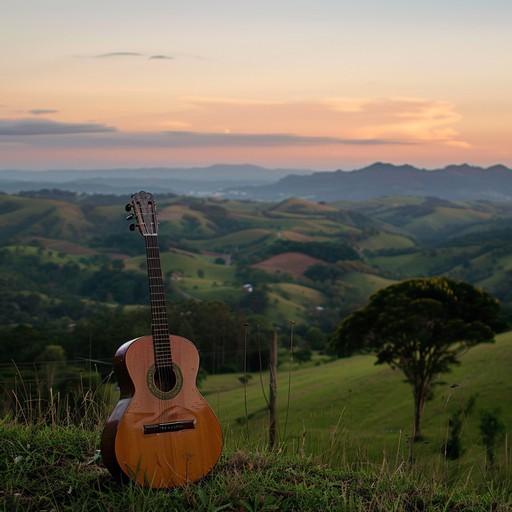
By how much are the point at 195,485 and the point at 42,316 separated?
106 metres

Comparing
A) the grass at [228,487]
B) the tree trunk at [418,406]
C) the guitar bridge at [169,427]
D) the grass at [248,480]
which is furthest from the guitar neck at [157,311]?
the tree trunk at [418,406]

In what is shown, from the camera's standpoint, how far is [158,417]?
576 cm

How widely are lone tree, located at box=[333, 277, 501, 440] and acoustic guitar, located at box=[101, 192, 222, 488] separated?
18.4 meters

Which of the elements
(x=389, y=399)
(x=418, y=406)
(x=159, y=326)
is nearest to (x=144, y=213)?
(x=159, y=326)

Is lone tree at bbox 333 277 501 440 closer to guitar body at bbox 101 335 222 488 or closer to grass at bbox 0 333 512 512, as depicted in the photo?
grass at bbox 0 333 512 512

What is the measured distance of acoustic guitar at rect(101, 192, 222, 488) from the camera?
5.58 metres

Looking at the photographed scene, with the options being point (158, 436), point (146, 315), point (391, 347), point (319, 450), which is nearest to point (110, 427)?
point (158, 436)

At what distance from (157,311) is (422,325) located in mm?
18866

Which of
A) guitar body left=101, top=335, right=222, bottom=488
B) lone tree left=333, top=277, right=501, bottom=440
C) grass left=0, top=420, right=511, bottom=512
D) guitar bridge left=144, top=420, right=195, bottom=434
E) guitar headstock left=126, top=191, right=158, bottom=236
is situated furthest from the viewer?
lone tree left=333, top=277, right=501, bottom=440

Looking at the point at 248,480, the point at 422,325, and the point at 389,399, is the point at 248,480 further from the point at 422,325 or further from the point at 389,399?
the point at 389,399

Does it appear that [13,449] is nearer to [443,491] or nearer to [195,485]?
[195,485]

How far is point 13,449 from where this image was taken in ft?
20.2

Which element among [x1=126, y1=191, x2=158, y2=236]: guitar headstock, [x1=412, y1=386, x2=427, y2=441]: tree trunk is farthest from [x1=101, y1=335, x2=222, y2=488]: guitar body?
[x1=412, y1=386, x2=427, y2=441]: tree trunk

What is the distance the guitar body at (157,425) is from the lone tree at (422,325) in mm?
18352
